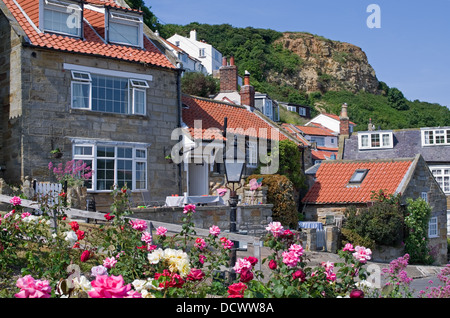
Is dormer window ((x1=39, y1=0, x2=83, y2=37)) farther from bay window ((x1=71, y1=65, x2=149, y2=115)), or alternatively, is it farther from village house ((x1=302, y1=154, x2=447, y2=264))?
village house ((x1=302, y1=154, x2=447, y2=264))

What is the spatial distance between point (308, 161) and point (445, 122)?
6076 centimetres

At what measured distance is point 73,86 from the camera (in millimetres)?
20781

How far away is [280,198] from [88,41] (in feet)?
33.6

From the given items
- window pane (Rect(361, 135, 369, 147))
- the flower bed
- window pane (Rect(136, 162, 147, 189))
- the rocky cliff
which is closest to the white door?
window pane (Rect(136, 162, 147, 189))

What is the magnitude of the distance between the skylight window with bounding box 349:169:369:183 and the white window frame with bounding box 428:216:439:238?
12.7ft

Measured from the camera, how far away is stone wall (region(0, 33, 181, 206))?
1962 cm

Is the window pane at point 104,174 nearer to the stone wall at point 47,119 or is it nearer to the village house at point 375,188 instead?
the stone wall at point 47,119

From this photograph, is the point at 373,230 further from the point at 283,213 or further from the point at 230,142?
the point at 230,142

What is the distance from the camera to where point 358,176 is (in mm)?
27469

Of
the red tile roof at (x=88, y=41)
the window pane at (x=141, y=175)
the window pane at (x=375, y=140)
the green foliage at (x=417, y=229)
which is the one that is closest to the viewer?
the red tile roof at (x=88, y=41)

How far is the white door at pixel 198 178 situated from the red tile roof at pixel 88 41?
183 inches

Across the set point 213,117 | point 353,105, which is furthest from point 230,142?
point 353,105

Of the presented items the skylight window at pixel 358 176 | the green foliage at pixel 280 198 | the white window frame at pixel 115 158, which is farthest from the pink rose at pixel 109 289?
the skylight window at pixel 358 176

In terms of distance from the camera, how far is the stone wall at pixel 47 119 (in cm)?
1962
